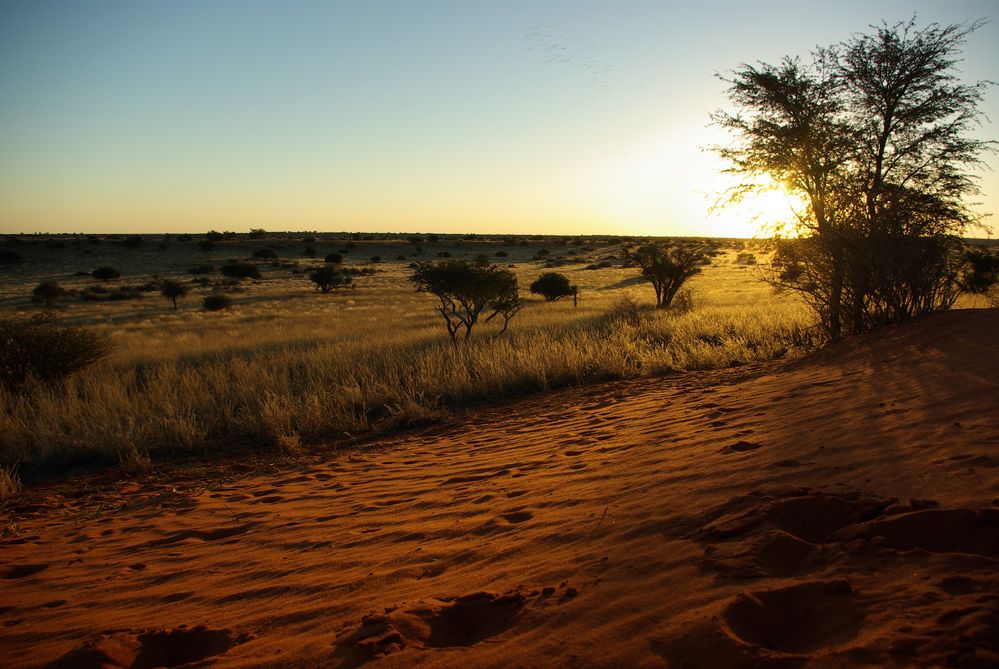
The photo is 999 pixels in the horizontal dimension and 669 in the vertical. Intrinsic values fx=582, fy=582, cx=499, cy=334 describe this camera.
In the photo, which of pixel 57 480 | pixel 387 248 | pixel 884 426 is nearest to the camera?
pixel 884 426

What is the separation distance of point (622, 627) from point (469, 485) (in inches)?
113

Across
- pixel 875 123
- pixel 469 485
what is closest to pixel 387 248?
pixel 875 123

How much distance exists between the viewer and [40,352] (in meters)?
11.4

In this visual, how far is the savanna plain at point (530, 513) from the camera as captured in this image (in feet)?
A: 7.34

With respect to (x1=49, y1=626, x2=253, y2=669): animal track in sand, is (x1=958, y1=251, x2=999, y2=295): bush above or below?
above

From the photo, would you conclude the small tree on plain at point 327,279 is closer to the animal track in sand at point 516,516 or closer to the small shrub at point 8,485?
the small shrub at point 8,485

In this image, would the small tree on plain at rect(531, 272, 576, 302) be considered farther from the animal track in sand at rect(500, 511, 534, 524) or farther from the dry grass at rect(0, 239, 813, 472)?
the animal track in sand at rect(500, 511, 534, 524)

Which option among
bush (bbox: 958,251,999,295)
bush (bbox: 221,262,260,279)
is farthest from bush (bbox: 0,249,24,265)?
bush (bbox: 958,251,999,295)

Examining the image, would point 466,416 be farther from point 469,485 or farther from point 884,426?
point 884,426

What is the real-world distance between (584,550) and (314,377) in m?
9.25

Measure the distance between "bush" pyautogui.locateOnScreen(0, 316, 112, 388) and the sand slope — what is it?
6.22 metres

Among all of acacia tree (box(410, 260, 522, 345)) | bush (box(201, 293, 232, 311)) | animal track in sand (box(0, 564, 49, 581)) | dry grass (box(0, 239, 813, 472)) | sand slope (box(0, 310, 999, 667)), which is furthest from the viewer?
bush (box(201, 293, 232, 311))

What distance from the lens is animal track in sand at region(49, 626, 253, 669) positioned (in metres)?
2.60

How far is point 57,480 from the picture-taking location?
6.79 m
